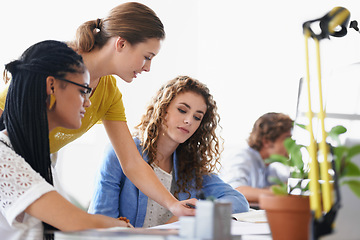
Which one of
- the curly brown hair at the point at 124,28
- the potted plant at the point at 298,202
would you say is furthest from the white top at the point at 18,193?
the curly brown hair at the point at 124,28

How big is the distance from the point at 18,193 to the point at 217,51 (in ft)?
12.8

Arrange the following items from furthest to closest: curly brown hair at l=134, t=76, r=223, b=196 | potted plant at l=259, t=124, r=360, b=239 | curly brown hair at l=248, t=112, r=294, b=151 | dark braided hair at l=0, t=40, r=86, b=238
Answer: curly brown hair at l=248, t=112, r=294, b=151 → curly brown hair at l=134, t=76, r=223, b=196 → dark braided hair at l=0, t=40, r=86, b=238 → potted plant at l=259, t=124, r=360, b=239

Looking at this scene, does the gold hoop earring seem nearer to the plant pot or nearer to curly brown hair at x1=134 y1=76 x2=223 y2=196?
the plant pot

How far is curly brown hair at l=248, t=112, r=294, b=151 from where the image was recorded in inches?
134

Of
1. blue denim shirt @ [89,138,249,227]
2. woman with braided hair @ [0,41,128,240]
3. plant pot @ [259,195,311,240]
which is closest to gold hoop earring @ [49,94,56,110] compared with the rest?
woman with braided hair @ [0,41,128,240]

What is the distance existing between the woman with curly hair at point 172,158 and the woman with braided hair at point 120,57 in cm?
20

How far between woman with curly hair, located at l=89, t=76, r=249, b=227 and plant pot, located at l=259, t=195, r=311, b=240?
1.07 m

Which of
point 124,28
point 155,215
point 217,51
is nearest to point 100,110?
point 124,28

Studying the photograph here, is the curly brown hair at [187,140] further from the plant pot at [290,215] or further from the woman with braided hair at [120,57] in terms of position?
the plant pot at [290,215]

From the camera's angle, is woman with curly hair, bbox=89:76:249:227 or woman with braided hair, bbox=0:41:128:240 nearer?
Result: woman with braided hair, bbox=0:41:128:240

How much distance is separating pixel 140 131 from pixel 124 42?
551 mm

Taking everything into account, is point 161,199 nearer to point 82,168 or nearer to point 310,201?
point 310,201

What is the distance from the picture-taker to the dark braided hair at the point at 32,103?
3.74 feet

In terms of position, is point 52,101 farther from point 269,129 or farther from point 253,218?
point 269,129
